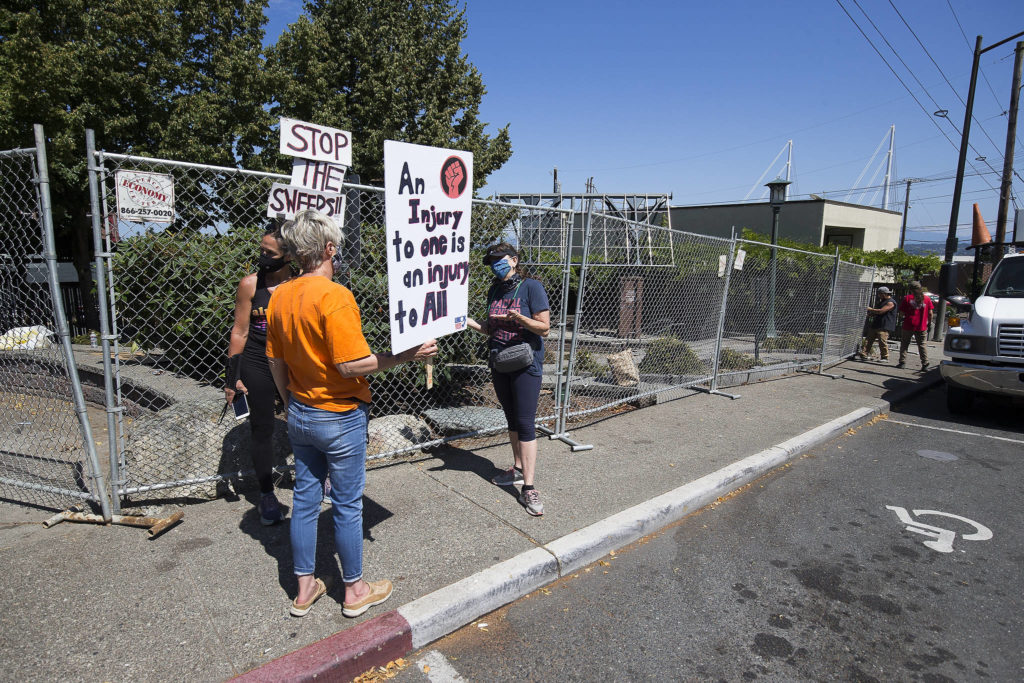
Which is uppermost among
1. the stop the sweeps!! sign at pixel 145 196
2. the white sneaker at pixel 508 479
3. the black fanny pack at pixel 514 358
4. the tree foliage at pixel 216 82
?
the tree foliage at pixel 216 82

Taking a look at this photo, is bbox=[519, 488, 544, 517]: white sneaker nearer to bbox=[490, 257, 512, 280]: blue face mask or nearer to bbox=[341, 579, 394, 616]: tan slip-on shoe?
bbox=[341, 579, 394, 616]: tan slip-on shoe

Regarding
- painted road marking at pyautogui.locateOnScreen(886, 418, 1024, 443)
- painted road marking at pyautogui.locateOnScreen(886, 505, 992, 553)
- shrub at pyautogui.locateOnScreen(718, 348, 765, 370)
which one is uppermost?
shrub at pyautogui.locateOnScreen(718, 348, 765, 370)

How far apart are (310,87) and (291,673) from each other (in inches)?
659

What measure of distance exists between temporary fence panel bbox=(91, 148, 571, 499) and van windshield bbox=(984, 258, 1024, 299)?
20.1ft

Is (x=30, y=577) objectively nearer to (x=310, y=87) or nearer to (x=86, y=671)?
(x=86, y=671)

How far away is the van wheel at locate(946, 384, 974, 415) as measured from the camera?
7582 mm

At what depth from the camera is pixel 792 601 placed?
3.21 metres

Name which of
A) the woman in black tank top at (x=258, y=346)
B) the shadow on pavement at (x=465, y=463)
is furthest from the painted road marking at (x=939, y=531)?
the woman in black tank top at (x=258, y=346)

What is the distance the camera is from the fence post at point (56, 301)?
311 centimetres

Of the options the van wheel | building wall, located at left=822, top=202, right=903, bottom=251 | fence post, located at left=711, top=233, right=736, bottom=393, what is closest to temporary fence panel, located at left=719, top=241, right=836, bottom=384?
fence post, located at left=711, top=233, right=736, bottom=393

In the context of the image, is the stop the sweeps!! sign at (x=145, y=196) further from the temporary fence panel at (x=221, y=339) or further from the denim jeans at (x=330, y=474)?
the denim jeans at (x=330, y=474)

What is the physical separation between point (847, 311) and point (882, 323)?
122 centimetres

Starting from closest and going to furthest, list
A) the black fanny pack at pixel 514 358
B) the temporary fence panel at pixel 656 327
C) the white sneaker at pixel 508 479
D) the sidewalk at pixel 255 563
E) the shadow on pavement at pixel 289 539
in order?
1. the sidewalk at pixel 255 563
2. the shadow on pavement at pixel 289 539
3. the black fanny pack at pixel 514 358
4. the white sneaker at pixel 508 479
5. the temporary fence panel at pixel 656 327

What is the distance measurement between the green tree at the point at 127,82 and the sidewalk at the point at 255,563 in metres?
10.5
